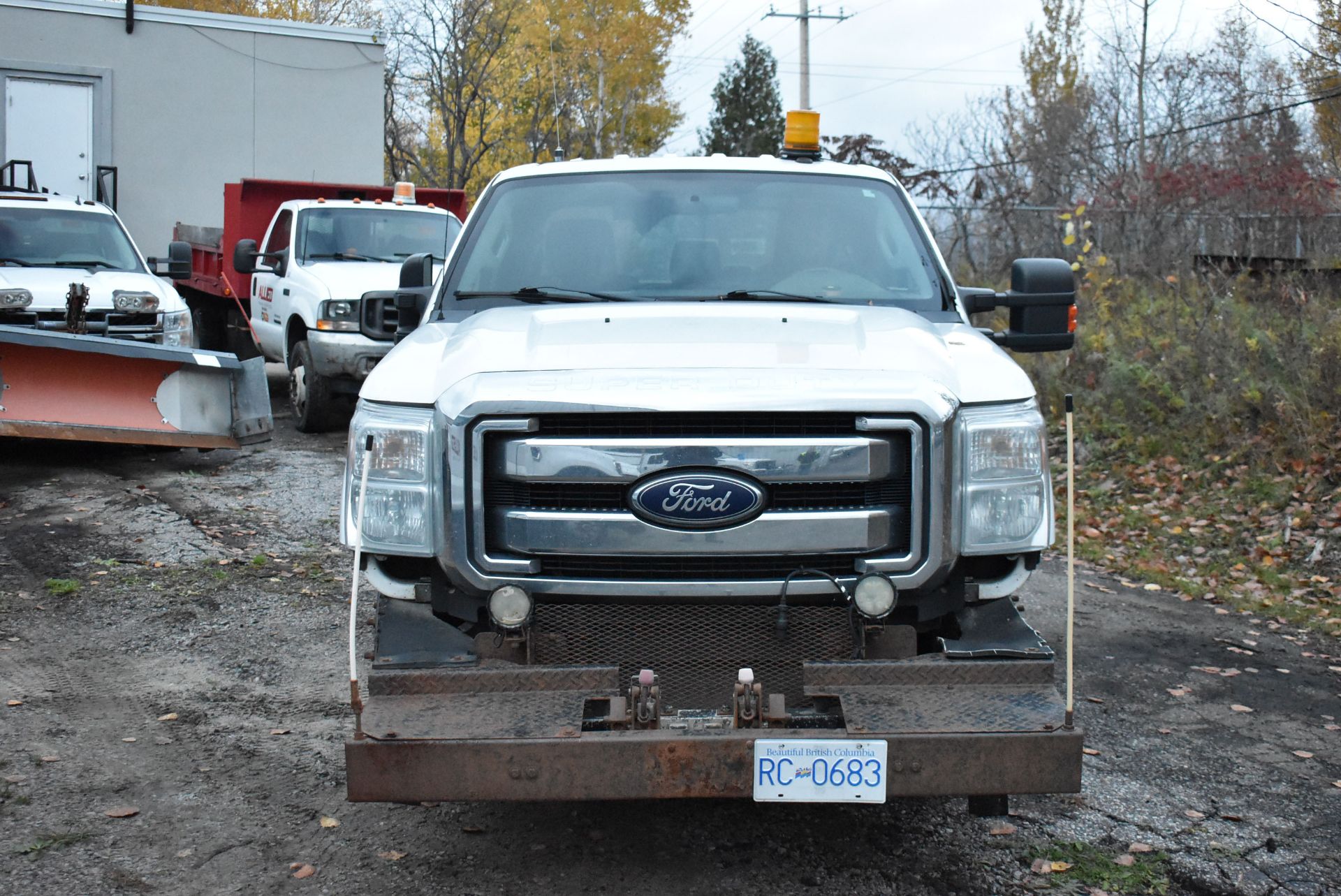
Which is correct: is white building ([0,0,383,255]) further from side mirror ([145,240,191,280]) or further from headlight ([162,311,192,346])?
headlight ([162,311,192,346])

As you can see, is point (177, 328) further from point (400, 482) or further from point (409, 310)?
point (400, 482)

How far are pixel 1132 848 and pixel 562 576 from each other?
1874 millimetres

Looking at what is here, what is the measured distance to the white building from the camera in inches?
660

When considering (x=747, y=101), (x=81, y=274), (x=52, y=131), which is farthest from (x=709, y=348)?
(x=747, y=101)

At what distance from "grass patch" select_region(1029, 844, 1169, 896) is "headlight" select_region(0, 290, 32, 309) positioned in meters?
9.06

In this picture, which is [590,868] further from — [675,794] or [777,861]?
[675,794]

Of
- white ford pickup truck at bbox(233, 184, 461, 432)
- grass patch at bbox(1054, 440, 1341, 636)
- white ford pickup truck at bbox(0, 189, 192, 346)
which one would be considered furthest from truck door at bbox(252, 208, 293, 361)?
grass patch at bbox(1054, 440, 1341, 636)

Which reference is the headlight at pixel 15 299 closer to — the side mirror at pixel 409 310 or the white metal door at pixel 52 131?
the side mirror at pixel 409 310

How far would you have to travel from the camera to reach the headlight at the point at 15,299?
32.8ft

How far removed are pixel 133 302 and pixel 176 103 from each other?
25.8 feet

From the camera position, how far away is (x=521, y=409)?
3289 mm

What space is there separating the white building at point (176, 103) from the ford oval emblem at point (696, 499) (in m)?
15.8

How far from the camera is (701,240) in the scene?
4711 millimetres

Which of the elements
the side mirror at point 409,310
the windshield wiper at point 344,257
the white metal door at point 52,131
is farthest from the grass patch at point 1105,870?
the white metal door at point 52,131
